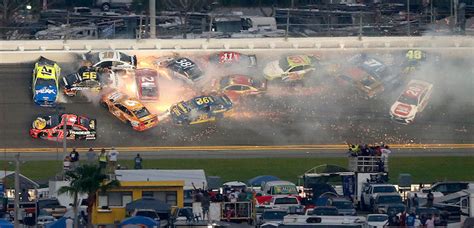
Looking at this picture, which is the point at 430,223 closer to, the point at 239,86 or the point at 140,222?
the point at 140,222

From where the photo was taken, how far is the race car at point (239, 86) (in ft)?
166

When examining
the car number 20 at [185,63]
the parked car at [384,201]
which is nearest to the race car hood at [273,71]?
the car number 20 at [185,63]

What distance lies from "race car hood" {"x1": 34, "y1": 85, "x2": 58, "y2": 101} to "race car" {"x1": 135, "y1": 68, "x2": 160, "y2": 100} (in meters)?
2.00

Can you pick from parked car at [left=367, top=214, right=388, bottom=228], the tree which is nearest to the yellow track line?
parked car at [left=367, top=214, right=388, bottom=228]

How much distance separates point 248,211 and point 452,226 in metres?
4.28

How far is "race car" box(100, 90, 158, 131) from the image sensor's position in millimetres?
48688

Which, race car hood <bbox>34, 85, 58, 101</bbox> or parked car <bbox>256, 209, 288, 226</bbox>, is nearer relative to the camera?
parked car <bbox>256, 209, 288, 226</bbox>

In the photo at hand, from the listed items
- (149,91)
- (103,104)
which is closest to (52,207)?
(103,104)

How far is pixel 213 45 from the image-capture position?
5228cm

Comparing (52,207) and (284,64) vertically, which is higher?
(284,64)

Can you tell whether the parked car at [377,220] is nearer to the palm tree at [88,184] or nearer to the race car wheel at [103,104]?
the palm tree at [88,184]

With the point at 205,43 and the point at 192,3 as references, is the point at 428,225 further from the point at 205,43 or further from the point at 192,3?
the point at 192,3

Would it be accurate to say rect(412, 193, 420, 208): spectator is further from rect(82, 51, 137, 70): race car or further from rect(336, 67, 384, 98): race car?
rect(82, 51, 137, 70): race car

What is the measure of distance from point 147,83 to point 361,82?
5.08 m
